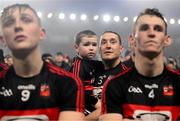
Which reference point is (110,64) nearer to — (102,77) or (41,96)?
(102,77)

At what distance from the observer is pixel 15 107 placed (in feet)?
10.0

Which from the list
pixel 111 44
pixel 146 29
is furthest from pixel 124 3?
pixel 146 29

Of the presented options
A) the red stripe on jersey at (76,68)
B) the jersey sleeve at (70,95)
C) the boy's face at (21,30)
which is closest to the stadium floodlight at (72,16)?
the red stripe on jersey at (76,68)

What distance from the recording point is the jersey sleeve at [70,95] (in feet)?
10.0

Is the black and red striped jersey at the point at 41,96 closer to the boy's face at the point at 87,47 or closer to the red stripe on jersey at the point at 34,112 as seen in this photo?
the red stripe on jersey at the point at 34,112

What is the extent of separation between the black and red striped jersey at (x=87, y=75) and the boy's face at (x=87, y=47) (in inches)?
15.8

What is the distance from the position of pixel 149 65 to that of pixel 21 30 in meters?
1.25

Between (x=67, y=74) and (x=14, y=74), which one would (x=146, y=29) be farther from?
(x=14, y=74)

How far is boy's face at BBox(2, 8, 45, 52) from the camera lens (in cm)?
298

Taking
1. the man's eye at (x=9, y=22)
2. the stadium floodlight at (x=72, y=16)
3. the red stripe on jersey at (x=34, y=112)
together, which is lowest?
the stadium floodlight at (x=72, y=16)

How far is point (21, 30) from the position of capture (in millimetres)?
2994

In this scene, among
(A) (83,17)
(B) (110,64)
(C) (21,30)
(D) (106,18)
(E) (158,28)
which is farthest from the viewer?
(D) (106,18)

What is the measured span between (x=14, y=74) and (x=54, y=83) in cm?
38

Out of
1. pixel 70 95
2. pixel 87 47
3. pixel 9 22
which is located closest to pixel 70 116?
pixel 70 95
